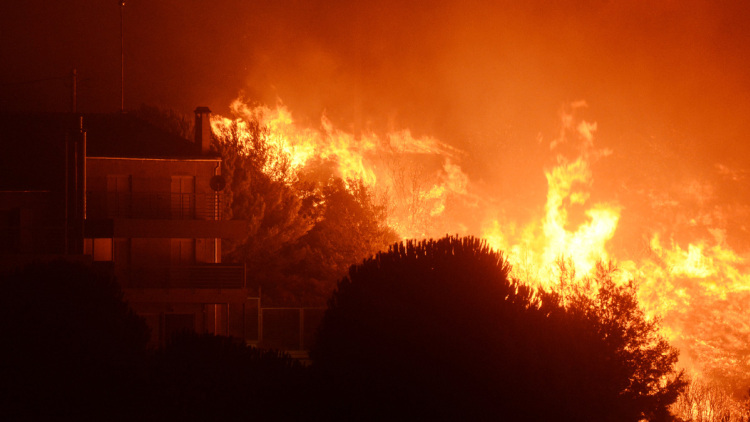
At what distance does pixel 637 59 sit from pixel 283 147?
1211 inches

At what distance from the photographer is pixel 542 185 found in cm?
7900

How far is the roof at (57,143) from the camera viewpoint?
44031 mm

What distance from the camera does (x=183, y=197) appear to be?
4553 centimetres

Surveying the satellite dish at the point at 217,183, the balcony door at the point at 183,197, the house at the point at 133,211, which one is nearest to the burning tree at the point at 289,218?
the balcony door at the point at 183,197

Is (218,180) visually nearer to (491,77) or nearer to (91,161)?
(91,161)

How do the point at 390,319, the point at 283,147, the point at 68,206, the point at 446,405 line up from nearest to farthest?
the point at 446,405 → the point at 390,319 → the point at 68,206 → the point at 283,147

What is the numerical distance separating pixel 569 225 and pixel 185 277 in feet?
127

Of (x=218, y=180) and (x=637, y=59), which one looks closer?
(x=218, y=180)

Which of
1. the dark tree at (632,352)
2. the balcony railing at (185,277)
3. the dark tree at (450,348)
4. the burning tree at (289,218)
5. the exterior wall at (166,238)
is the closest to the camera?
the dark tree at (450,348)

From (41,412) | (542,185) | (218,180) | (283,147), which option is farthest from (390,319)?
(542,185)

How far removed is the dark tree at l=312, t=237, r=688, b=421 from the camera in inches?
1001

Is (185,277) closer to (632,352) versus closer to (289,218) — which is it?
(289,218)

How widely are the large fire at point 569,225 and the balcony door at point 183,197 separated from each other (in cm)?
2355

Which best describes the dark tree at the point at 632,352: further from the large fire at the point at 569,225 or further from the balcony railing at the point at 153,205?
the large fire at the point at 569,225
